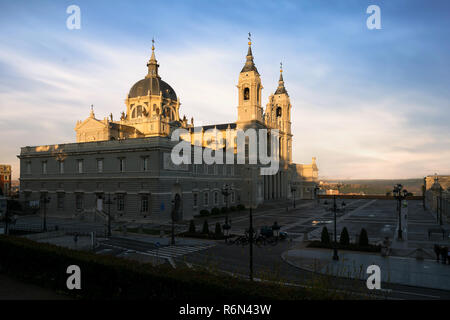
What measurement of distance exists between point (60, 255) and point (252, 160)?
61545 mm

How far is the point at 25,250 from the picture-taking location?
18.1 meters

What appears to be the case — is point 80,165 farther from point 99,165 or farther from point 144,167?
point 144,167

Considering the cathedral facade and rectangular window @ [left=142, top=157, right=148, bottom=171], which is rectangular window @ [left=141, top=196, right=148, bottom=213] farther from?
rectangular window @ [left=142, top=157, right=148, bottom=171]

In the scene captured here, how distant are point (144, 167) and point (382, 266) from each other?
34205 mm

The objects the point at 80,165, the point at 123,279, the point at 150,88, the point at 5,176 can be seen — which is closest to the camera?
the point at 123,279

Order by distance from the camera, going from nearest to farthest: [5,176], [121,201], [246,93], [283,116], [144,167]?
[144,167], [121,201], [246,93], [283,116], [5,176]

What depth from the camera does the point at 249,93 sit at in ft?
258

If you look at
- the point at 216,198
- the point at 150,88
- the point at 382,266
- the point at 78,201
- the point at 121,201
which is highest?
the point at 150,88

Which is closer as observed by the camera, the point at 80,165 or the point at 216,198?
the point at 80,165

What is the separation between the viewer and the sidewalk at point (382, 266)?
1914 centimetres

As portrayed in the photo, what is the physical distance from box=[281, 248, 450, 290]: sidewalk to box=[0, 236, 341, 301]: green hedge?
645 centimetres

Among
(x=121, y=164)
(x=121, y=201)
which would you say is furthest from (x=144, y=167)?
(x=121, y=201)

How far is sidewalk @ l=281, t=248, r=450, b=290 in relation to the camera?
62.8 feet

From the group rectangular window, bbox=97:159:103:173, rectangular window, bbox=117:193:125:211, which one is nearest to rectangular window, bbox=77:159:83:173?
rectangular window, bbox=97:159:103:173
